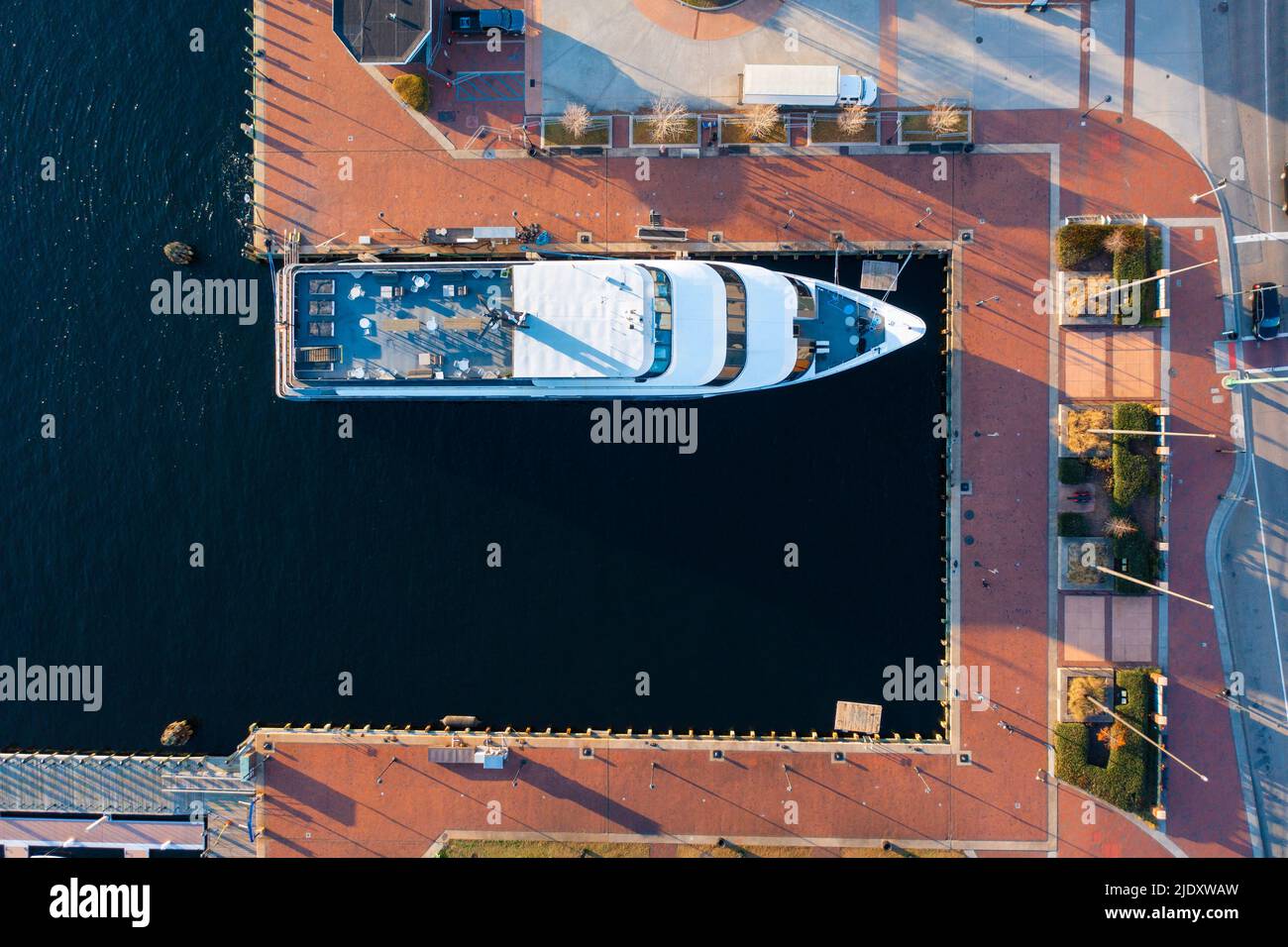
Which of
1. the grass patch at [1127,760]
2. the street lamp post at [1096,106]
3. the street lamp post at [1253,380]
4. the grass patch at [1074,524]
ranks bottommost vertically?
the grass patch at [1127,760]

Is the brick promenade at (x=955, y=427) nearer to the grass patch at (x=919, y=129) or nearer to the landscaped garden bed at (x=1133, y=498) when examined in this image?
the grass patch at (x=919, y=129)

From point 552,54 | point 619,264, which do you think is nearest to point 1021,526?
point 619,264

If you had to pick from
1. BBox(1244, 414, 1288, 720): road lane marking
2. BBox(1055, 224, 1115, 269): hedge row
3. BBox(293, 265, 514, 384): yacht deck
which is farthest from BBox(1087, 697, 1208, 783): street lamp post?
BBox(293, 265, 514, 384): yacht deck

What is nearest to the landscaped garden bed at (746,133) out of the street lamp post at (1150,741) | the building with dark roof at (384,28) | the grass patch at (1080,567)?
the building with dark roof at (384,28)

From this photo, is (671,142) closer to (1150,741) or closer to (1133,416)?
(1133,416)
